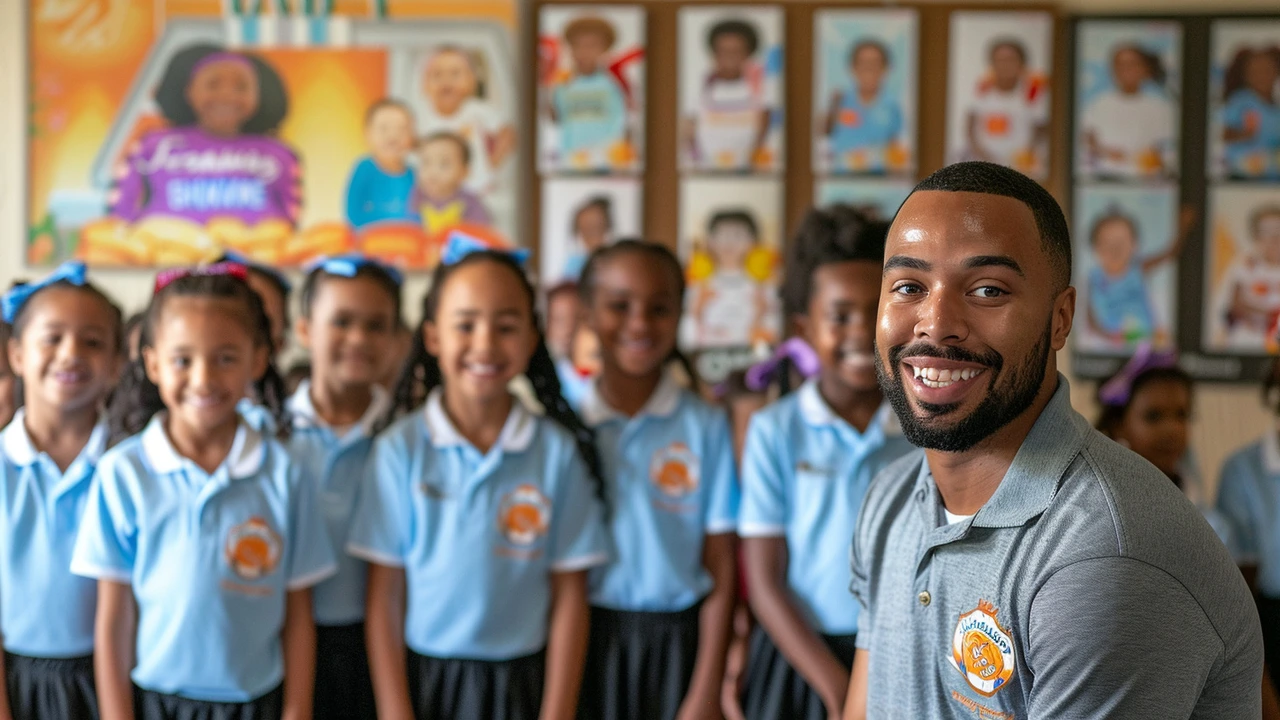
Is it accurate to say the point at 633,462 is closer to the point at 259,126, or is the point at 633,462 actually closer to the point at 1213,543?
the point at 1213,543

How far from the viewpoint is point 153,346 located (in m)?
2.07

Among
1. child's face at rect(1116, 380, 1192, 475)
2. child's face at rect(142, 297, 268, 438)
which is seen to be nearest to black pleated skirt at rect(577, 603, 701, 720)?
child's face at rect(142, 297, 268, 438)

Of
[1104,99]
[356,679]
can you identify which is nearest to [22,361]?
[356,679]

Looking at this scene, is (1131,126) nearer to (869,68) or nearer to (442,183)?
(869,68)

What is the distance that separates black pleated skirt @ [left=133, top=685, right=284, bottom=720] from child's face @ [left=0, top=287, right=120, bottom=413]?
628mm

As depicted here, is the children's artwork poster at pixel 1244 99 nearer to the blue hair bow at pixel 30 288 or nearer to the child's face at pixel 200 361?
the child's face at pixel 200 361

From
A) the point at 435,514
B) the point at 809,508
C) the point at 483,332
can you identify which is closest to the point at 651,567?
the point at 809,508

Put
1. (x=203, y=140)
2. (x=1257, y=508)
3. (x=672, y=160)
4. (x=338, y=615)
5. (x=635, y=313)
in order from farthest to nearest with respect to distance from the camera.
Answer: (x=672, y=160) → (x=203, y=140) → (x=1257, y=508) → (x=635, y=313) → (x=338, y=615)

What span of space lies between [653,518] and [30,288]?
1406 mm

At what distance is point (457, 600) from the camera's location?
2.04m

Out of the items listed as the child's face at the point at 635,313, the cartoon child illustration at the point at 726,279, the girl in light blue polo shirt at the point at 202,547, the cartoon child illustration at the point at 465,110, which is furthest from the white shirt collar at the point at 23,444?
the cartoon child illustration at the point at 726,279

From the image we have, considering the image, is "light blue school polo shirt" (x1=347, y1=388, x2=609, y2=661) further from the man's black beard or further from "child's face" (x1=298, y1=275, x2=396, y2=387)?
the man's black beard

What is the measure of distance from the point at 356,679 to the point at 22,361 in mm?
958

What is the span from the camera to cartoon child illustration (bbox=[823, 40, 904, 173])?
4.18 meters
